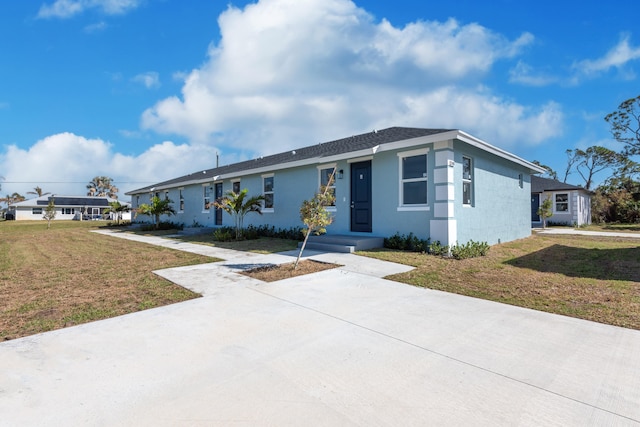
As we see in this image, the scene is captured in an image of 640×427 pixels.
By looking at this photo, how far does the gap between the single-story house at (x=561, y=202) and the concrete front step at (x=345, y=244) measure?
62.5ft

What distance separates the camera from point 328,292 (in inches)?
208

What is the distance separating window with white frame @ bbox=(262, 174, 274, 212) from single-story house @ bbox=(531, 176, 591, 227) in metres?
19.6

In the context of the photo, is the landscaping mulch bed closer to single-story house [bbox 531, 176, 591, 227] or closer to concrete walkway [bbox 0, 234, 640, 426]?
concrete walkway [bbox 0, 234, 640, 426]

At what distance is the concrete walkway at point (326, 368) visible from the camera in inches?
85.4

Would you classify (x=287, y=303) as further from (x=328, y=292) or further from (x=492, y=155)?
(x=492, y=155)

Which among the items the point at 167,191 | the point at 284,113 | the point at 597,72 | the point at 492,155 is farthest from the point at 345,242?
the point at 167,191

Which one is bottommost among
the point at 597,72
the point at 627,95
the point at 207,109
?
the point at 207,109

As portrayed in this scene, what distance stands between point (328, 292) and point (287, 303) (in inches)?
33.8

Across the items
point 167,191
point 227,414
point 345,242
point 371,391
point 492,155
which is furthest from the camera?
point 167,191

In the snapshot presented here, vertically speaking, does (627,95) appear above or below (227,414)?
above

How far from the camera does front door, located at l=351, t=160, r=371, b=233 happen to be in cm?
1059

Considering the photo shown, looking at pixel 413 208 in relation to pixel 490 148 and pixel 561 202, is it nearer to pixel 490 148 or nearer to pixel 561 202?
pixel 490 148

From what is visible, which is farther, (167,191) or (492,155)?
(167,191)

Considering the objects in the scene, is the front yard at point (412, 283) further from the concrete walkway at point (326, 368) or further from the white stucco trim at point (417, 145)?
the white stucco trim at point (417, 145)
